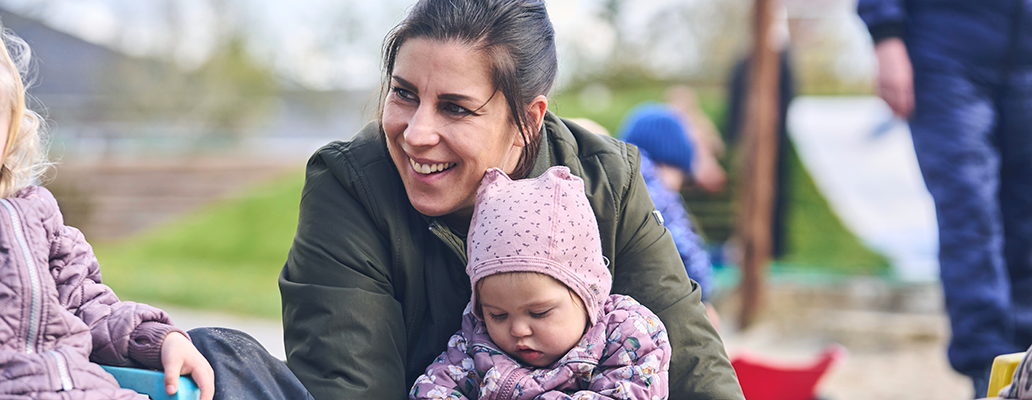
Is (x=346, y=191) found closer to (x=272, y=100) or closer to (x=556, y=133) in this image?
(x=556, y=133)

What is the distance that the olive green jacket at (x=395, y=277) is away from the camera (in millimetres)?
1629

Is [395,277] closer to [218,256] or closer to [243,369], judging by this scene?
[243,369]

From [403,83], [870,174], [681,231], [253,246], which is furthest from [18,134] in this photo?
[253,246]

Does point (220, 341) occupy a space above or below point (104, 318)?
below

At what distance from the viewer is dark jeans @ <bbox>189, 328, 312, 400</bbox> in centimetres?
144

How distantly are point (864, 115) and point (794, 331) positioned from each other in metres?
2.43

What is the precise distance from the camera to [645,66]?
9.73m

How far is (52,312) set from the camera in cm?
133

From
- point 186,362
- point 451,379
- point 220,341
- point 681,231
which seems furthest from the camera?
point 681,231

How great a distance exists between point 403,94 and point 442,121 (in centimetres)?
11

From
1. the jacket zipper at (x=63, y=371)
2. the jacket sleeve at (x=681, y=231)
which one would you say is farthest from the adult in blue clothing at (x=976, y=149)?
the jacket zipper at (x=63, y=371)

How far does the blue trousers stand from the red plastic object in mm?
795

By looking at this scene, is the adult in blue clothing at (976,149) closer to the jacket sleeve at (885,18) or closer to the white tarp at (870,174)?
the jacket sleeve at (885,18)

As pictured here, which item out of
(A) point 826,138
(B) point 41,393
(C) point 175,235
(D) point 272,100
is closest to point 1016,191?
(B) point 41,393
